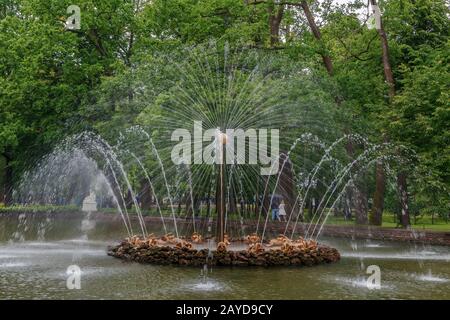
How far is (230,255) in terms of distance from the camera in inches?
602

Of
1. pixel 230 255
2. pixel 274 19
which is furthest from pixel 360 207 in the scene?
pixel 230 255

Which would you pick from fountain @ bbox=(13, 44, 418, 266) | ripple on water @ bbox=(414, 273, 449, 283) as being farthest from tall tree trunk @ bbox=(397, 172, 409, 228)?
ripple on water @ bbox=(414, 273, 449, 283)

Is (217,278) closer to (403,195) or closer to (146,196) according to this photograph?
(403,195)

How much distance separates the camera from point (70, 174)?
1657 inches

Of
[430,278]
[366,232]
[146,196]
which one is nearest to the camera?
[430,278]

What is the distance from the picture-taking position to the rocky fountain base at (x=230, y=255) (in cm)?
1520

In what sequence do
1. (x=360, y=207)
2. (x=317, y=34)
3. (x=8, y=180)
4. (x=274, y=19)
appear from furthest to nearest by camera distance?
(x=8, y=180) < (x=274, y=19) < (x=360, y=207) < (x=317, y=34)

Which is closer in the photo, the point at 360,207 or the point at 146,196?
the point at 360,207

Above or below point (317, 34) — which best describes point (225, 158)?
below

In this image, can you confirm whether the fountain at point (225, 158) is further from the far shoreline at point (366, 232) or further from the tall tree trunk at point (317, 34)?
the tall tree trunk at point (317, 34)

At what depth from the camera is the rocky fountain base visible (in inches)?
598

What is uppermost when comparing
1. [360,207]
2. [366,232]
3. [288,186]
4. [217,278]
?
[288,186]

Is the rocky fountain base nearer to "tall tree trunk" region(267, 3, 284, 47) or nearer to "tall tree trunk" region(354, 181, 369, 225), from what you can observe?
"tall tree trunk" region(354, 181, 369, 225)


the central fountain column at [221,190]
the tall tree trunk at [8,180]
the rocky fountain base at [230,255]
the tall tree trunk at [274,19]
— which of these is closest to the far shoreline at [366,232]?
the rocky fountain base at [230,255]
